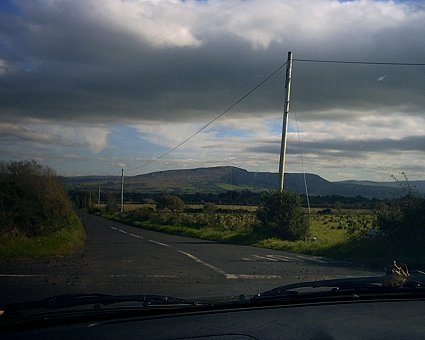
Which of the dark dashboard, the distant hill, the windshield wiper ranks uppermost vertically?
the distant hill

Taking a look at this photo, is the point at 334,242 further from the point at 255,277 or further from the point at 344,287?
the point at 344,287

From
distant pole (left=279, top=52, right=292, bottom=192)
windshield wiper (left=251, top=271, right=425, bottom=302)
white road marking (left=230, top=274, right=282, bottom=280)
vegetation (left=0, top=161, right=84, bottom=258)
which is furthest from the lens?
distant pole (left=279, top=52, right=292, bottom=192)

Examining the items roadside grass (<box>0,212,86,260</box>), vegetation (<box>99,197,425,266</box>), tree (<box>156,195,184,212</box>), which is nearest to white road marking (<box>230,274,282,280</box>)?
vegetation (<box>99,197,425,266</box>)

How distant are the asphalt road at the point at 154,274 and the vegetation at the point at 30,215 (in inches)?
89.8

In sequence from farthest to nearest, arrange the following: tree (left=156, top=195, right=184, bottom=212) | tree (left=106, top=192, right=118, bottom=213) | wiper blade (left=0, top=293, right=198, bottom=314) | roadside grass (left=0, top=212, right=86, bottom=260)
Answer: tree (left=106, top=192, right=118, bottom=213), tree (left=156, top=195, right=184, bottom=212), roadside grass (left=0, top=212, right=86, bottom=260), wiper blade (left=0, top=293, right=198, bottom=314)

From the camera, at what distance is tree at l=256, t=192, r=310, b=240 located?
2566 cm

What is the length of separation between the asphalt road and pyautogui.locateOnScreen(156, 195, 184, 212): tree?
144 feet

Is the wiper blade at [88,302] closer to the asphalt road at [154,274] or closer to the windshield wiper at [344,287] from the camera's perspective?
the windshield wiper at [344,287]

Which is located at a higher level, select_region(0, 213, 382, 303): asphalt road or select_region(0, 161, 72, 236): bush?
select_region(0, 161, 72, 236): bush

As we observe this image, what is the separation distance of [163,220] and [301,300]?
149 feet

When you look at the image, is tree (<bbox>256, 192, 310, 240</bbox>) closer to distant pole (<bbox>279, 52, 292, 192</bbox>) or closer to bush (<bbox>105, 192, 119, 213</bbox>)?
distant pole (<bbox>279, 52, 292, 192</bbox>)

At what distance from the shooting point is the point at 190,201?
69750 mm

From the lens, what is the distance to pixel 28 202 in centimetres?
2206

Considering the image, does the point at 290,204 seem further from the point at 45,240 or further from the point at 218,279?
the point at 218,279
